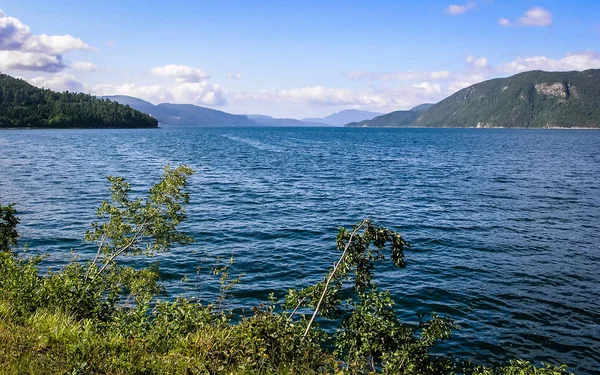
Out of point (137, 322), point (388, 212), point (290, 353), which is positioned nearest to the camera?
point (137, 322)

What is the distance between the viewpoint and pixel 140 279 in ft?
57.2

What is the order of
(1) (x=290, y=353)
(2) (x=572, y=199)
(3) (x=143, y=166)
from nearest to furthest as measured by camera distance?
(1) (x=290, y=353) < (2) (x=572, y=199) < (3) (x=143, y=166)

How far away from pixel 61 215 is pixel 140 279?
27.1 metres

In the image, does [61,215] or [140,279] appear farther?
[61,215]

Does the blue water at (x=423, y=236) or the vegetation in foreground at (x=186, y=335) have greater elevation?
the vegetation in foreground at (x=186, y=335)

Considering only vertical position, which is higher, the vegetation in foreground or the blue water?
the vegetation in foreground

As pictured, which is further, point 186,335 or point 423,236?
point 423,236

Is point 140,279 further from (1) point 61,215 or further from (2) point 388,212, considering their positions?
(2) point 388,212

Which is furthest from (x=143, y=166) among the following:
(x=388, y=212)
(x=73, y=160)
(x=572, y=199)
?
(x=572, y=199)

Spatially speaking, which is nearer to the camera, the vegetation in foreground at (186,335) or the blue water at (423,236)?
the vegetation in foreground at (186,335)

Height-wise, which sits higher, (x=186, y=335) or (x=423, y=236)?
(x=186, y=335)

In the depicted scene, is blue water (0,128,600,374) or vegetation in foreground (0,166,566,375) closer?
vegetation in foreground (0,166,566,375)

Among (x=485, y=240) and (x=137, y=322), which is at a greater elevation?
(x=137, y=322)

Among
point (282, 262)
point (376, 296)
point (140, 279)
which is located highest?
point (376, 296)
